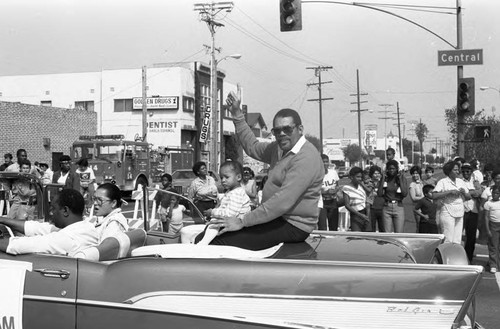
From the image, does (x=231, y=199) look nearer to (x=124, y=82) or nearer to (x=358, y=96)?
(x=124, y=82)

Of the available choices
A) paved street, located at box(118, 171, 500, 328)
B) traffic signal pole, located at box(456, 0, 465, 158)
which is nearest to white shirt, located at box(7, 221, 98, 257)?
paved street, located at box(118, 171, 500, 328)

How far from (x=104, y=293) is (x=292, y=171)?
1517mm

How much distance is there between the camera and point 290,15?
13.1 meters

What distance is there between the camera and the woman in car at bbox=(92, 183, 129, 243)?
4.19 m

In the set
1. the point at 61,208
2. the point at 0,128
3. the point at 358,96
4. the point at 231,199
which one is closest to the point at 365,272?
the point at 61,208

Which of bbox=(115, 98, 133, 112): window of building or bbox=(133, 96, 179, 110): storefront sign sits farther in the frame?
bbox=(115, 98, 133, 112): window of building

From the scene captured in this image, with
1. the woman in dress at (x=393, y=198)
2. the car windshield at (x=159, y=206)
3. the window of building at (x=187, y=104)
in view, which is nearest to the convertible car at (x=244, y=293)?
the car windshield at (x=159, y=206)

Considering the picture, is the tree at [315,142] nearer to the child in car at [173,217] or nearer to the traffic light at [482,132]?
the child in car at [173,217]

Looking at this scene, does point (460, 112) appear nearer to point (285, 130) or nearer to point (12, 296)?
point (285, 130)

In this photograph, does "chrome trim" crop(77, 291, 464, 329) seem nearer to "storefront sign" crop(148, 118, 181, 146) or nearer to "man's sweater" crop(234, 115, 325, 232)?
"man's sweater" crop(234, 115, 325, 232)

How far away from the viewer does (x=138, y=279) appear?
3.16 metres

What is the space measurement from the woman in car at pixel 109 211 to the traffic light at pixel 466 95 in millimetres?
12195

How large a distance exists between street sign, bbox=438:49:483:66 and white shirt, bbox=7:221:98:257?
12.6 metres

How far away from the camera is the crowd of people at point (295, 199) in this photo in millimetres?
4090
